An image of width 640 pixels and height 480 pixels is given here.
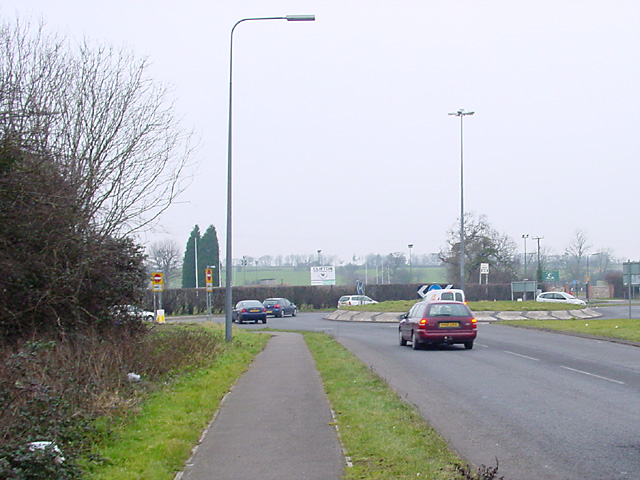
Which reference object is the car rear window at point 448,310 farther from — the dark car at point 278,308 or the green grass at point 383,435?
the dark car at point 278,308

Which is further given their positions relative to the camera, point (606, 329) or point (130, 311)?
point (606, 329)

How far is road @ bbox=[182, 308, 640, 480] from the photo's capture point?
24.4 ft

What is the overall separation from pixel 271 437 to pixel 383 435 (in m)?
1.32

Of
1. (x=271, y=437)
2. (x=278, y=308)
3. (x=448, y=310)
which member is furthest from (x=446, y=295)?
(x=271, y=437)

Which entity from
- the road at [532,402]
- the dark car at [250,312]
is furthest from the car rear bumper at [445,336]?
the dark car at [250,312]

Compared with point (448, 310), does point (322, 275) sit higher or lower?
higher

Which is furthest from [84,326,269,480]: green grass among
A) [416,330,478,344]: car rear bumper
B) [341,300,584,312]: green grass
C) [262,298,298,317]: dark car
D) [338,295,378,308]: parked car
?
[338,295,378,308]: parked car

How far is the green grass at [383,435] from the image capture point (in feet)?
21.9

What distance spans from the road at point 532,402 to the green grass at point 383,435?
0.36 m

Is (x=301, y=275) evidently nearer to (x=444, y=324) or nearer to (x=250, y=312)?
(x=250, y=312)

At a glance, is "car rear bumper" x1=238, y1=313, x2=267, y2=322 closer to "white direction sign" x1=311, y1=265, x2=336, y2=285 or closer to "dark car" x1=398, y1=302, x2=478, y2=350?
"dark car" x1=398, y1=302, x2=478, y2=350

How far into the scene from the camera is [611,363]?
17062 mm

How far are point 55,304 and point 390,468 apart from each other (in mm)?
10104

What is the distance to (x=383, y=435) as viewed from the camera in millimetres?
8188
